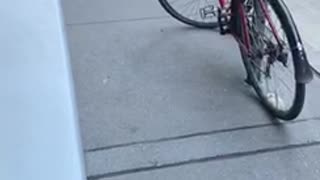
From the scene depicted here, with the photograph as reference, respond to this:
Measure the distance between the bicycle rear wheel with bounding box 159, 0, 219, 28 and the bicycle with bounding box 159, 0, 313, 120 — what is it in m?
0.51

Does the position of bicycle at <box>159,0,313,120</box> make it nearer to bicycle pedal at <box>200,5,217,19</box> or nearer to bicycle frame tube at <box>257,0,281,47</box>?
bicycle frame tube at <box>257,0,281,47</box>

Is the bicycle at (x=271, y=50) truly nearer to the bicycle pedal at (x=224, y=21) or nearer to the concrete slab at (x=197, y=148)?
the bicycle pedal at (x=224, y=21)

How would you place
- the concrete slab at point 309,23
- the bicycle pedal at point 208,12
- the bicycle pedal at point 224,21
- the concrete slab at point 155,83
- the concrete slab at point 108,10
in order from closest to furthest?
the concrete slab at point 155,83, the bicycle pedal at point 224,21, the concrete slab at point 309,23, the bicycle pedal at point 208,12, the concrete slab at point 108,10

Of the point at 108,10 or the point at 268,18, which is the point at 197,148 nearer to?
the point at 268,18

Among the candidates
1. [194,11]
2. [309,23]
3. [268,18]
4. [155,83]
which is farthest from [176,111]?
[309,23]

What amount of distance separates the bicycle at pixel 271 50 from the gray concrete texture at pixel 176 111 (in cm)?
9

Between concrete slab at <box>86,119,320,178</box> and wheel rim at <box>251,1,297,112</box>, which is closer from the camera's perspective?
concrete slab at <box>86,119,320,178</box>

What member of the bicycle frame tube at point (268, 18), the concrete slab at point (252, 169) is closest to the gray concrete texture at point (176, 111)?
the concrete slab at point (252, 169)

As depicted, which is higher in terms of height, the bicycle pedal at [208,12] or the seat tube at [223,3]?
the seat tube at [223,3]

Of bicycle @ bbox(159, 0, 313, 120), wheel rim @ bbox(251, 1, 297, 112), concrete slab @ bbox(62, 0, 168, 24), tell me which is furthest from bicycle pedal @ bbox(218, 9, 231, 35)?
concrete slab @ bbox(62, 0, 168, 24)

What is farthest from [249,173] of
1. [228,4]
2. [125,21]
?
[125,21]

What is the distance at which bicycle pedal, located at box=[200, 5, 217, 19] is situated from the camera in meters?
3.10

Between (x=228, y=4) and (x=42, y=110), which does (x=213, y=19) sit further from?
(x=42, y=110)

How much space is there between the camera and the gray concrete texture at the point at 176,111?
2.17 metres
